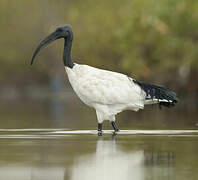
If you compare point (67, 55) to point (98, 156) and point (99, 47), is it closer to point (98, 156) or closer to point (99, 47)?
point (98, 156)

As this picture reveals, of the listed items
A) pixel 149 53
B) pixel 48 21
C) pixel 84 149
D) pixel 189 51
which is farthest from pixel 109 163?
pixel 48 21

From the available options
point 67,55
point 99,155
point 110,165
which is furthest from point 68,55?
point 110,165

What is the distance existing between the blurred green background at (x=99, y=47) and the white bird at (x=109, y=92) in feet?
7.38

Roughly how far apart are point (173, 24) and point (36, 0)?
131 feet

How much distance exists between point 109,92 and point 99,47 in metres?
50.4

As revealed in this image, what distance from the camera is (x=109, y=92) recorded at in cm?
1588

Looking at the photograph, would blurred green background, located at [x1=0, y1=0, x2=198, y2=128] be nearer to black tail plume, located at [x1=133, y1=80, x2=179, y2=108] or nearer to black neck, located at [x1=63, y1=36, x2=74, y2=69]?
black tail plume, located at [x1=133, y1=80, x2=179, y2=108]

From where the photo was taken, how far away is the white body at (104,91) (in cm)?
1577

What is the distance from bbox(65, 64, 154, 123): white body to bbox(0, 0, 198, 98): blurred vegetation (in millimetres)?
25311

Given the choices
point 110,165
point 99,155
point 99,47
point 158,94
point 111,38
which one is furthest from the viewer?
point 99,47

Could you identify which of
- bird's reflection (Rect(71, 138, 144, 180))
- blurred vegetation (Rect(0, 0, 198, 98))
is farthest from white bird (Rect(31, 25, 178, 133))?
blurred vegetation (Rect(0, 0, 198, 98))

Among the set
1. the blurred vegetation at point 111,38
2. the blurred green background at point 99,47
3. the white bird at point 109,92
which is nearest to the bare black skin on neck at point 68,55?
the white bird at point 109,92

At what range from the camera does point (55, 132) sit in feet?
55.1

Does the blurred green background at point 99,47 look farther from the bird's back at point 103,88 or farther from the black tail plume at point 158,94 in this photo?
the bird's back at point 103,88
